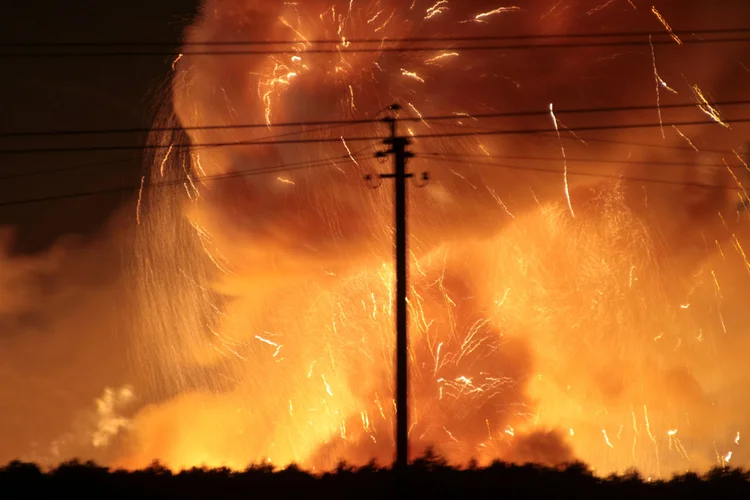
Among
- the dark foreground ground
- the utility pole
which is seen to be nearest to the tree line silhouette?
the dark foreground ground

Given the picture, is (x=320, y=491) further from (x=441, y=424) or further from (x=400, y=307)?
(x=441, y=424)

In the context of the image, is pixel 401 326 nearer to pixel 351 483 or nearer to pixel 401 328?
pixel 401 328

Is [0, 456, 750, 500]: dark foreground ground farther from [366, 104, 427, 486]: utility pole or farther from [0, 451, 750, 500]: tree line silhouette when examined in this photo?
[366, 104, 427, 486]: utility pole

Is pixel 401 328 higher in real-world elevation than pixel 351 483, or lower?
higher

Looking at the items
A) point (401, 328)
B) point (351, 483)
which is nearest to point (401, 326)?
point (401, 328)

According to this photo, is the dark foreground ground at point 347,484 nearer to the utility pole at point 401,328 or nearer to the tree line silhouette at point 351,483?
the tree line silhouette at point 351,483

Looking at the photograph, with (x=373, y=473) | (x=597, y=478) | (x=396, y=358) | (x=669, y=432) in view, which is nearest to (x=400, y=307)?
(x=396, y=358)
